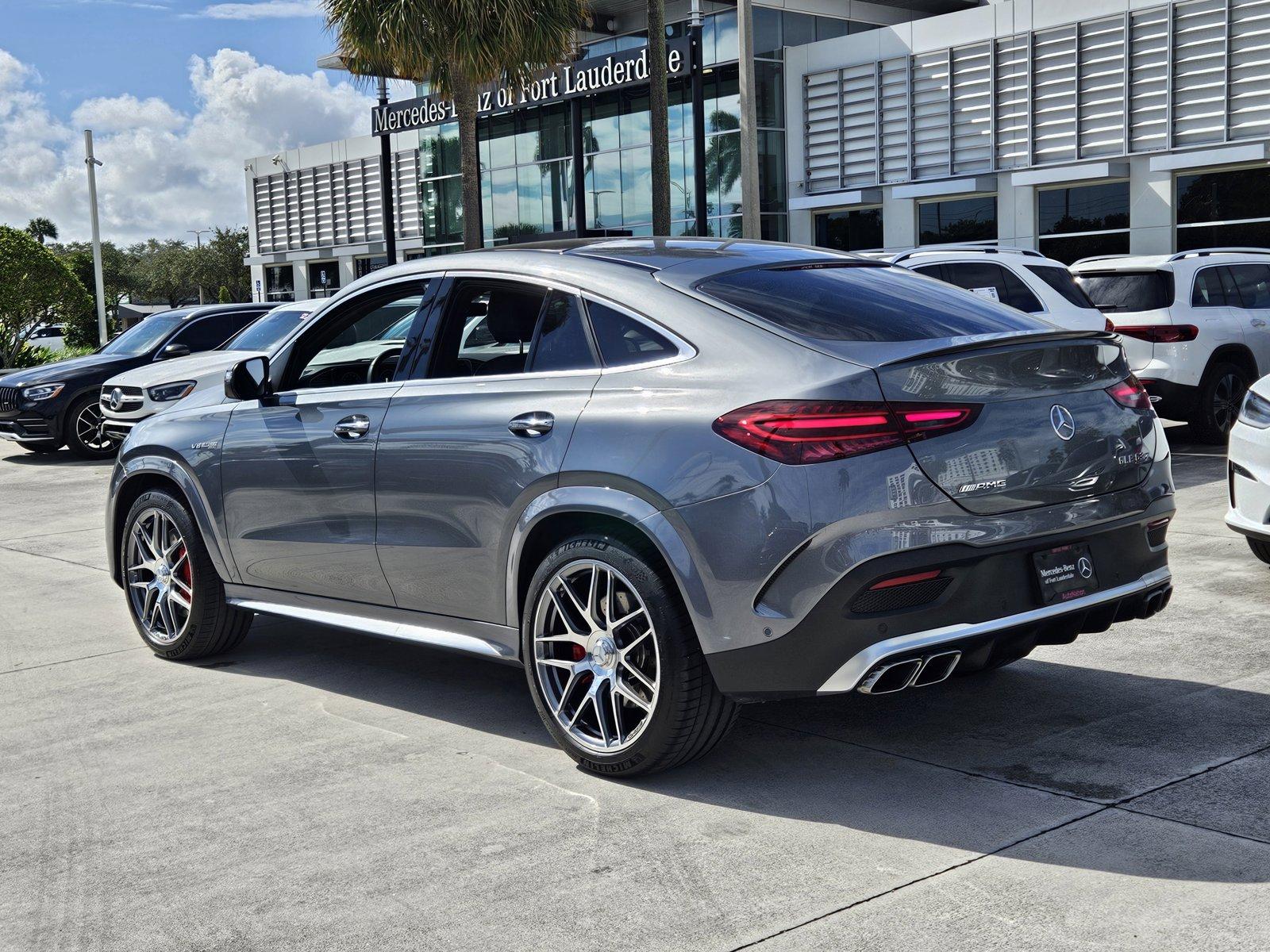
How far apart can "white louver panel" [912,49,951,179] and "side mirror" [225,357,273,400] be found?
26.8 metres

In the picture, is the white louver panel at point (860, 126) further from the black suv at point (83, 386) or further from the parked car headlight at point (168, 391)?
the parked car headlight at point (168, 391)

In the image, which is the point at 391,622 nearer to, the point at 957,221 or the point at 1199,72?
the point at 1199,72

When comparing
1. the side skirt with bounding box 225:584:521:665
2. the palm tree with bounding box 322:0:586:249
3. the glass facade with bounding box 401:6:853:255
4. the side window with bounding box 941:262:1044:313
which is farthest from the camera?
the glass facade with bounding box 401:6:853:255

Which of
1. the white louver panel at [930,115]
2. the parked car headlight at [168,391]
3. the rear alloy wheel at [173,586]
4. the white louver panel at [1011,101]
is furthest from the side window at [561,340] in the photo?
the white louver panel at [930,115]

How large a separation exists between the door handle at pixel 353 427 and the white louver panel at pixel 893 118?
2770 cm

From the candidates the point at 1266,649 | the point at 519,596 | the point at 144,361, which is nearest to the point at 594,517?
the point at 519,596

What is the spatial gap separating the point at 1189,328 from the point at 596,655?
10161mm

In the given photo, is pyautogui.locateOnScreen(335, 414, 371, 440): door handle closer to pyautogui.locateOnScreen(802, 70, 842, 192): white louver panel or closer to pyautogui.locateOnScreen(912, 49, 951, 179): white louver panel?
pyautogui.locateOnScreen(912, 49, 951, 179): white louver panel

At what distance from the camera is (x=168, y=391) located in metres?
14.7

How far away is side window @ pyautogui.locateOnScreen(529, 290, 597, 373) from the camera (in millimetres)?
4625

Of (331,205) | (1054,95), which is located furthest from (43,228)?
(1054,95)

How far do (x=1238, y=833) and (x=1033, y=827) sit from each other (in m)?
0.53

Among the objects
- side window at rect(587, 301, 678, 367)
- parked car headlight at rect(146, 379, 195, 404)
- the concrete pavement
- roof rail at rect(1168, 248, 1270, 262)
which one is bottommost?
the concrete pavement

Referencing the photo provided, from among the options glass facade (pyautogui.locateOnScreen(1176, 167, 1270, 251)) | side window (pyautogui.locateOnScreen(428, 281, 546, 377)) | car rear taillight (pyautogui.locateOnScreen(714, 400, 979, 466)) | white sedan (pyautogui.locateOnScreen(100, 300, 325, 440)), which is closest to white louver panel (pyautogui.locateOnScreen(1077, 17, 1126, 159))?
glass facade (pyautogui.locateOnScreen(1176, 167, 1270, 251))
